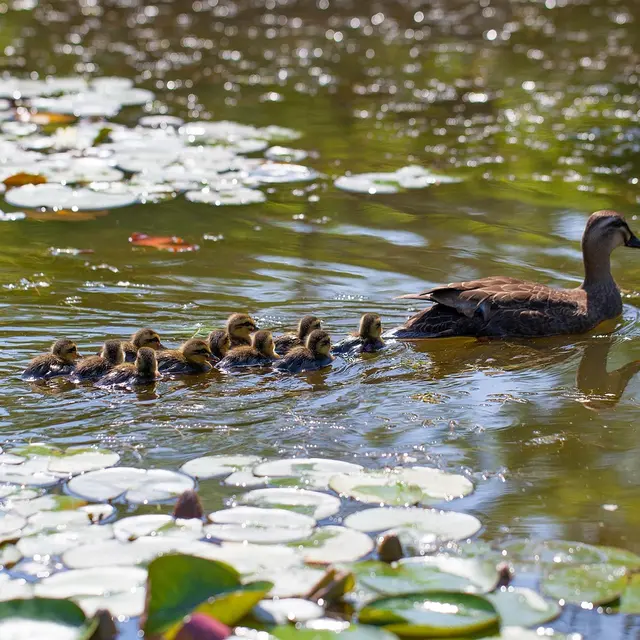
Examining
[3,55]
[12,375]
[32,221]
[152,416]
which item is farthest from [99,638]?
[3,55]

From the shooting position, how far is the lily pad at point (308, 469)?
15.9 ft

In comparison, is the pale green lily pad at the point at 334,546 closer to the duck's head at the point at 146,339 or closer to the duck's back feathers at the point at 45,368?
the duck's back feathers at the point at 45,368

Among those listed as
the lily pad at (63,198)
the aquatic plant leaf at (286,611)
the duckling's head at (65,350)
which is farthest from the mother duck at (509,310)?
the aquatic plant leaf at (286,611)

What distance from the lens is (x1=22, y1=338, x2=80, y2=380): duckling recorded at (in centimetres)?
621

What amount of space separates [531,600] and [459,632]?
319 mm

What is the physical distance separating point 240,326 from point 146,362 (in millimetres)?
799

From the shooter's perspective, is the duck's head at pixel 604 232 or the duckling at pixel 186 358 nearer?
the duckling at pixel 186 358

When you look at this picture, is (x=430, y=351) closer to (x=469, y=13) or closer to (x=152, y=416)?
(x=152, y=416)

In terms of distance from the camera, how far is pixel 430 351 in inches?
273

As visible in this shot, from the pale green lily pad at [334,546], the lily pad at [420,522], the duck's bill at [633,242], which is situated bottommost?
the pale green lily pad at [334,546]

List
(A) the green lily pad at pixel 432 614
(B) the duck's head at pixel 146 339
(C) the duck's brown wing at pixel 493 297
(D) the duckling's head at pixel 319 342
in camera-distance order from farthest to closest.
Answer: (C) the duck's brown wing at pixel 493 297 → (B) the duck's head at pixel 146 339 → (D) the duckling's head at pixel 319 342 → (A) the green lily pad at pixel 432 614

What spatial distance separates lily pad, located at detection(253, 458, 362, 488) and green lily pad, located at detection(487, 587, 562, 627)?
1.03m

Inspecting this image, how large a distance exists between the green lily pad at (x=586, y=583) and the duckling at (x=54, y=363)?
3.00 meters

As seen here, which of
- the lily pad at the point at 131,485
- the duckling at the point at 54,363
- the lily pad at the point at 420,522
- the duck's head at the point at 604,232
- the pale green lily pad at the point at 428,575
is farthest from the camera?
the duck's head at the point at 604,232
